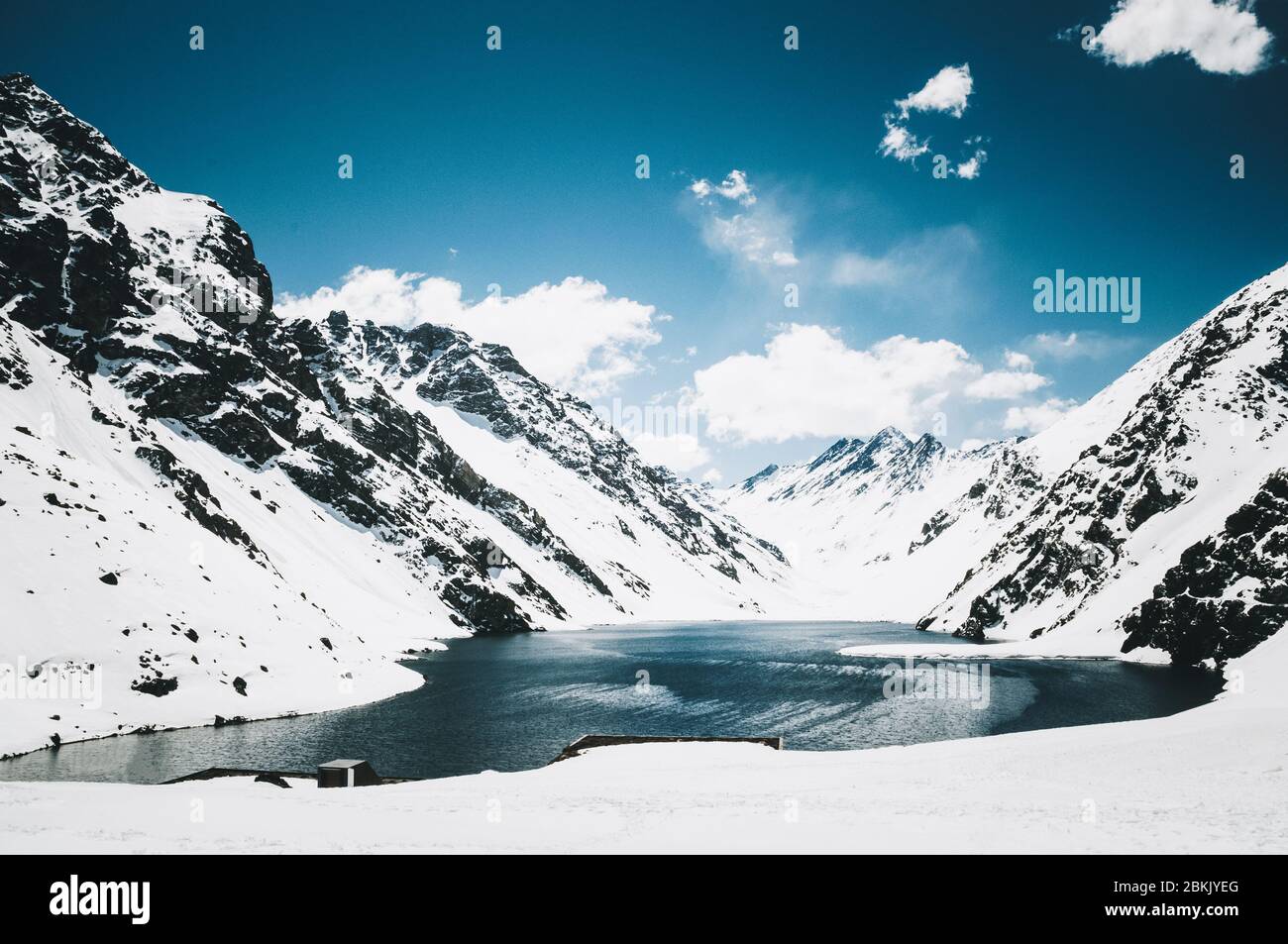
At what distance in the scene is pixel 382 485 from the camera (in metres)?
182

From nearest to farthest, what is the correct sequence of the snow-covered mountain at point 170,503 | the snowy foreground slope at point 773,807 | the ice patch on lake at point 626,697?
the snowy foreground slope at point 773,807
the snow-covered mountain at point 170,503
the ice patch on lake at point 626,697

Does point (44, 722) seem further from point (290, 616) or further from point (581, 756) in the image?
point (581, 756)

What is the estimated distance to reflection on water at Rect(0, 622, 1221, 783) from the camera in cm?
4434

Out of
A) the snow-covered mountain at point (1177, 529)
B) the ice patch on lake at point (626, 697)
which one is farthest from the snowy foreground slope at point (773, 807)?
the snow-covered mountain at point (1177, 529)

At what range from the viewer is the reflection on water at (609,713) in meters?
44.3

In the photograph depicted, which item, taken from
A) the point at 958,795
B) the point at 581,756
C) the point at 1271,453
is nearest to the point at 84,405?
the point at 581,756

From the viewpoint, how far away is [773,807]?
21688 mm

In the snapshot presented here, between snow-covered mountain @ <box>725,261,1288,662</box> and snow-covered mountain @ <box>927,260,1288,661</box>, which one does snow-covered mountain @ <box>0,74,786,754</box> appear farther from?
snow-covered mountain @ <box>927,260,1288,661</box>

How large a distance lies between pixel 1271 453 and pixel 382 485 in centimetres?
18930

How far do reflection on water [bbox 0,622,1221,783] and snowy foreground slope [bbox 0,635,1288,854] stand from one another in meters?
15.0

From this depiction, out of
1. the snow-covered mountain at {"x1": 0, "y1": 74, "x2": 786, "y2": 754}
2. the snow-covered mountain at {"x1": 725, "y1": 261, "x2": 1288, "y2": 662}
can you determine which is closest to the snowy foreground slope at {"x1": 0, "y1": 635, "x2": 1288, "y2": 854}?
the snow-covered mountain at {"x1": 0, "y1": 74, "x2": 786, "y2": 754}

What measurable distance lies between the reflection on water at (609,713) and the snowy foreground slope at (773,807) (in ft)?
49.2

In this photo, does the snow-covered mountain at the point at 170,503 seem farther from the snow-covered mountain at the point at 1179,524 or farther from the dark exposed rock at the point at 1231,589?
the snow-covered mountain at the point at 1179,524
